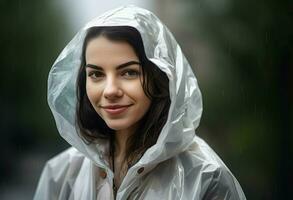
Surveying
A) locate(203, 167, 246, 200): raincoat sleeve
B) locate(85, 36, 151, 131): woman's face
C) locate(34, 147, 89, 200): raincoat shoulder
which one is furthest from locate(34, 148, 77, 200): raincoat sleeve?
locate(203, 167, 246, 200): raincoat sleeve

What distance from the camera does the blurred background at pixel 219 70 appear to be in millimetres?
1362

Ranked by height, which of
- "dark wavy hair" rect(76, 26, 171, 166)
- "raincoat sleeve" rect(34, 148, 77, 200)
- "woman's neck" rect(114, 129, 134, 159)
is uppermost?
"dark wavy hair" rect(76, 26, 171, 166)

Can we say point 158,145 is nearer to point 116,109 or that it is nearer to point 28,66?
point 116,109

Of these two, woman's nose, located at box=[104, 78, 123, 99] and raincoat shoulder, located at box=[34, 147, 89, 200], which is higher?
woman's nose, located at box=[104, 78, 123, 99]

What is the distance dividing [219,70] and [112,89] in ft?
2.02

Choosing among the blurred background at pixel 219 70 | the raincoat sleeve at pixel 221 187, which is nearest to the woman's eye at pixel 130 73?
the raincoat sleeve at pixel 221 187

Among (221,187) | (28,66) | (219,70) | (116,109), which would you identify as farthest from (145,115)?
(28,66)

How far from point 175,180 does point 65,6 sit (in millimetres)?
767

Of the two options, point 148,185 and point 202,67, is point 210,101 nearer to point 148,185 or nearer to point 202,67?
point 202,67

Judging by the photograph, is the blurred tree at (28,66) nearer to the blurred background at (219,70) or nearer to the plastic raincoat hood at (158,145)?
the blurred background at (219,70)

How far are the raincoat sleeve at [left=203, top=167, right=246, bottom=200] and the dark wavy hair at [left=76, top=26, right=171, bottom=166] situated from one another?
0.53 ft

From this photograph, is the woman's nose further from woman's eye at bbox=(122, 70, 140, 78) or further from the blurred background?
the blurred background

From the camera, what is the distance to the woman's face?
2.92 ft

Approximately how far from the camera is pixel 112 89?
0.88m
